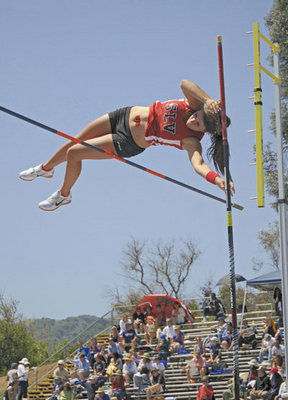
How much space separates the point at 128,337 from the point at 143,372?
2.87 m

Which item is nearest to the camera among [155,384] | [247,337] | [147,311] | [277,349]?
[277,349]

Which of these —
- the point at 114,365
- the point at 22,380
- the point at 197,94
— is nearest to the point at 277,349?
the point at 114,365

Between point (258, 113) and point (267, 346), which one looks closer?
point (258, 113)

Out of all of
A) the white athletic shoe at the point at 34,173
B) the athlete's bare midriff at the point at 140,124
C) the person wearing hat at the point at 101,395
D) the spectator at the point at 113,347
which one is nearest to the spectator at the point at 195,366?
the person wearing hat at the point at 101,395

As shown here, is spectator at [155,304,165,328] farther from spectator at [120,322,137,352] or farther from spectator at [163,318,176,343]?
spectator at [163,318,176,343]

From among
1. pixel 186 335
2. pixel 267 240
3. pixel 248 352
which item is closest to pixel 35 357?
pixel 267 240

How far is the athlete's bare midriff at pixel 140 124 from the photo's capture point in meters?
6.09

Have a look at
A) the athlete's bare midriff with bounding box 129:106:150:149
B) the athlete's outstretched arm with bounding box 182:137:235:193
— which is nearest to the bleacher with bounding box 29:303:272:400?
the athlete's bare midriff with bounding box 129:106:150:149

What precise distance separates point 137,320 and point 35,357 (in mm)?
12458

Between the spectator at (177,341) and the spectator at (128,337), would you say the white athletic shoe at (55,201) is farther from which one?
the spectator at (128,337)

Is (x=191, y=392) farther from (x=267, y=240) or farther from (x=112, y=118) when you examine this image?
(x=267, y=240)

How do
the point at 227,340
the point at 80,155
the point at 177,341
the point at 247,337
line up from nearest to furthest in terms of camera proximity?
the point at 80,155
the point at 247,337
the point at 227,340
the point at 177,341

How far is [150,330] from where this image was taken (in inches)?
630

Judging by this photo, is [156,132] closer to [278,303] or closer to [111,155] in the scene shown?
[111,155]
